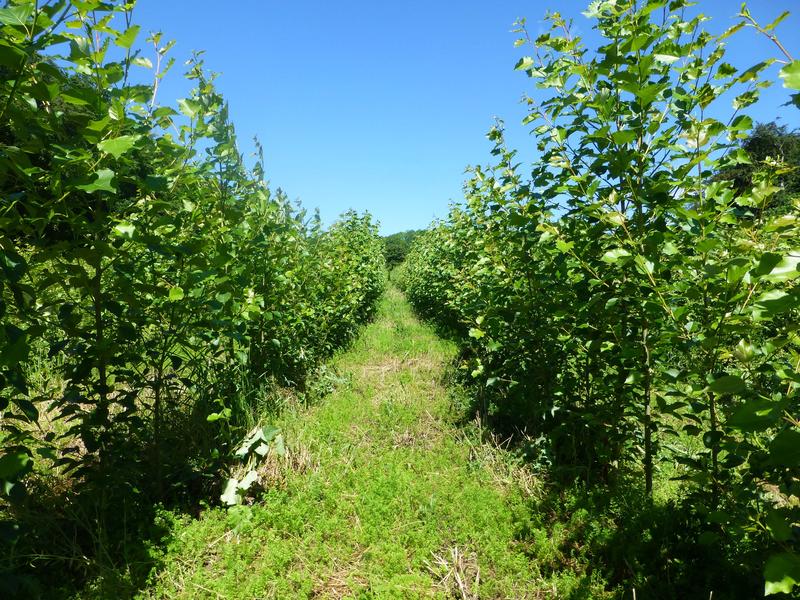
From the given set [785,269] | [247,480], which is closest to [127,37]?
[785,269]

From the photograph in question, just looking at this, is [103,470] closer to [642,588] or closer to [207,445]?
[207,445]

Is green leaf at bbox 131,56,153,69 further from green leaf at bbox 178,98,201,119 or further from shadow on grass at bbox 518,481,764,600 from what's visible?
shadow on grass at bbox 518,481,764,600

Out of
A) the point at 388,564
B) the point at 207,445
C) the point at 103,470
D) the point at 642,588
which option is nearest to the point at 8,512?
the point at 103,470

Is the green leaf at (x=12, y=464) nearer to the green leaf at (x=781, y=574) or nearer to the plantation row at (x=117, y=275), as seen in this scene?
the plantation row at (x=117, y=275)

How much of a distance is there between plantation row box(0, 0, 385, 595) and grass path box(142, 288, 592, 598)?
1.41 feet

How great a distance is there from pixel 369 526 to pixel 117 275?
6.76ft

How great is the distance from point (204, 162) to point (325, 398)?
2702mm

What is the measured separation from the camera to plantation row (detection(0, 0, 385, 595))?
161 centimetres

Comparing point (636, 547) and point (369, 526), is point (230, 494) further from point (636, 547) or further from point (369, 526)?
point (636, 547)

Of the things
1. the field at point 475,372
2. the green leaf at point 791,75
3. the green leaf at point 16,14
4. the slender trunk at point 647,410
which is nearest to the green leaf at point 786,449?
the field at point 475,372

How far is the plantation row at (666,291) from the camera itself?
1.68m

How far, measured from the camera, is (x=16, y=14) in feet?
4.48

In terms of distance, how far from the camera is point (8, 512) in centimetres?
244

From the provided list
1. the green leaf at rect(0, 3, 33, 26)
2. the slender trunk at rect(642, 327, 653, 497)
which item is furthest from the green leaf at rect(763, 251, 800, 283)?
the green leaf at rect(0, 3, 33, 26)
